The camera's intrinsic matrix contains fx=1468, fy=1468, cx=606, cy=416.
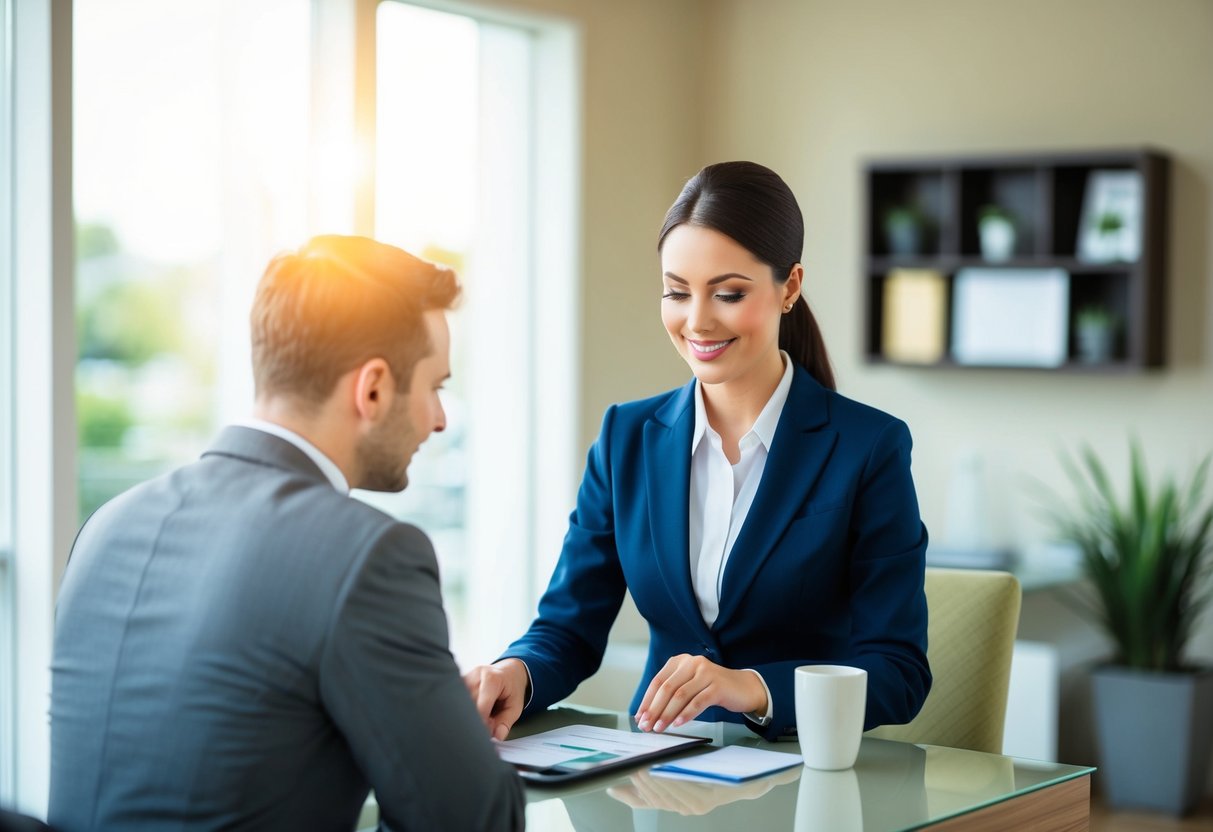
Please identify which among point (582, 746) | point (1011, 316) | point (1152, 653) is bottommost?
point (1152, 653)

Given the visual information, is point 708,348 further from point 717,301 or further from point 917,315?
point 917,315

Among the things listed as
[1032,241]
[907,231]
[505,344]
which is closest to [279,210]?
[505,344]

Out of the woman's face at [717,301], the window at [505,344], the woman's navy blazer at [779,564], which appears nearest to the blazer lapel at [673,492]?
the woman's navy blazer at [779,564]

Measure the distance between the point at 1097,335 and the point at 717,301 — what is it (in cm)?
278

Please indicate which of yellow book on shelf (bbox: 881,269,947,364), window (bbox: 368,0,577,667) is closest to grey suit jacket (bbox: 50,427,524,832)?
window (bbox: 368,0,577,667)

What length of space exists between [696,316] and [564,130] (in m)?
2.81

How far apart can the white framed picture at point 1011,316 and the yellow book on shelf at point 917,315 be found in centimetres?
6

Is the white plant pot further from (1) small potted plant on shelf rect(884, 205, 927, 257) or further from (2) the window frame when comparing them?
(2) the window frame

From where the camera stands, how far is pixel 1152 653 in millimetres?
4367

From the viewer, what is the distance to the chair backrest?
2.15m

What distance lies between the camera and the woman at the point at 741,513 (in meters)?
1.92

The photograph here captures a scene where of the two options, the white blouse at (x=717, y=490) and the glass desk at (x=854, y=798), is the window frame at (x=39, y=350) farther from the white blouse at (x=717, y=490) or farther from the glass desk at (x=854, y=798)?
the glass desk at (x=854, y=798)

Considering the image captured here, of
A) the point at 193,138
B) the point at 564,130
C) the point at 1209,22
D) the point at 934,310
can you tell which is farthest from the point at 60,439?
the point at 1209,22

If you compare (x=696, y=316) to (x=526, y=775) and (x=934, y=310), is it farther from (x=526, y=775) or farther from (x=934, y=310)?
(x=934, y=310)
